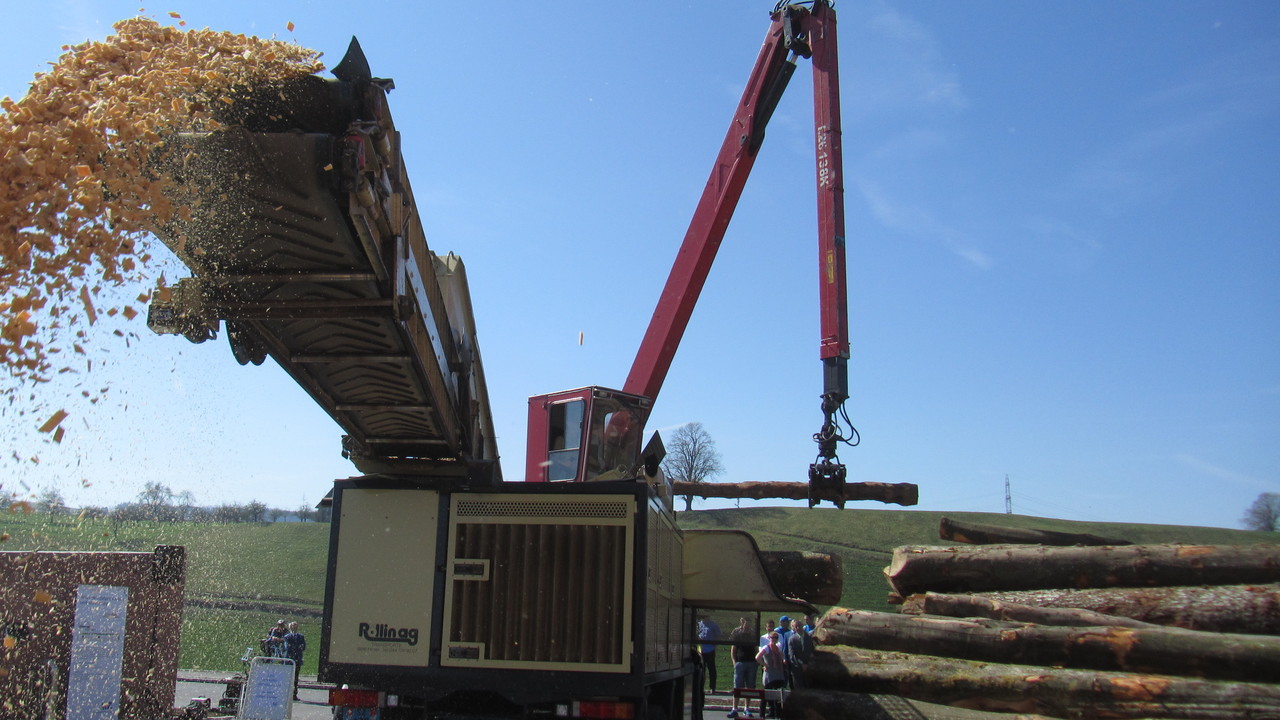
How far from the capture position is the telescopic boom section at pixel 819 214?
9.44 metres

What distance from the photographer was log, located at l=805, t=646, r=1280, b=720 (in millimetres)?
7008

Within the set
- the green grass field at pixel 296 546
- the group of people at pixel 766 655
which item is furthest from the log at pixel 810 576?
the green grass field at pixel 296 546

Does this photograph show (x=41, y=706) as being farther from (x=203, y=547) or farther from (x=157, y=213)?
(x=203, y=547)

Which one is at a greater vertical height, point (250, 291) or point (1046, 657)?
point (250, 291)

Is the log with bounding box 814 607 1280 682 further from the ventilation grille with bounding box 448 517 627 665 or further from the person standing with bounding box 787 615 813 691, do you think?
the ventilation grille with bounding box 448 517 627 665

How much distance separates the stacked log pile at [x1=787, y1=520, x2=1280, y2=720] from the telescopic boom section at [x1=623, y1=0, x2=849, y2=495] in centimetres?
172

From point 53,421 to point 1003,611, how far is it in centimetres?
812

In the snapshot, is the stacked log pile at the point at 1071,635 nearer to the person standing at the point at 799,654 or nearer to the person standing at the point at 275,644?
the person standing at the point at 799,654

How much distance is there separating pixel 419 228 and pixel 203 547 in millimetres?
47578

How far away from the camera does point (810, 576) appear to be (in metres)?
10.7

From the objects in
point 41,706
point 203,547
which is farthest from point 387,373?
point 203,547

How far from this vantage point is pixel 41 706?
9516mm

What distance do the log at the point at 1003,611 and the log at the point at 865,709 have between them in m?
1.21

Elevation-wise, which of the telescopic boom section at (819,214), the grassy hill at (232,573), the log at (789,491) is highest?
the telescopic boom section at (819,214)
